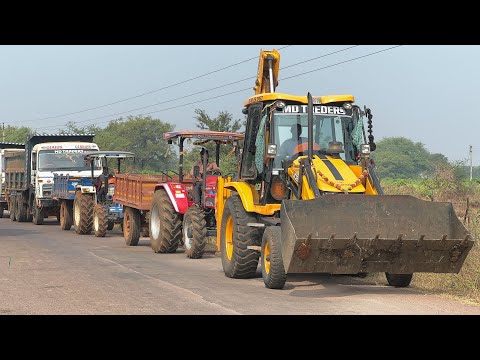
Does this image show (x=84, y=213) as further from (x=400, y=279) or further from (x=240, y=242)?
(x=400, y=279)

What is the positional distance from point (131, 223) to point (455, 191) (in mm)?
24386

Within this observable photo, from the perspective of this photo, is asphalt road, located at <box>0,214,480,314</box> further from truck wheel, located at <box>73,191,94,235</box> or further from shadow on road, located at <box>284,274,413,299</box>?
truck wheel, located at <box>73,191,94,235</box>

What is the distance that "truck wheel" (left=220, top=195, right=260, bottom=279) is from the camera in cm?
1390

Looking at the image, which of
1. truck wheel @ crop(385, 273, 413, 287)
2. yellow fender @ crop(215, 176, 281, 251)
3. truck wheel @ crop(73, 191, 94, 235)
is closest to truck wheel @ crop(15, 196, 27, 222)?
truck wheel @ crop(73, 191, 94, 235)

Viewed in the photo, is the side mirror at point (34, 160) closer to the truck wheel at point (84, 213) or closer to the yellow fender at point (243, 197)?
the truck wheel at point (84, 213)

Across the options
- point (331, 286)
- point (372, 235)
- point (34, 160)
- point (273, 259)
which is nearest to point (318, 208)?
point (372, 235)

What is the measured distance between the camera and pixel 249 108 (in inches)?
586

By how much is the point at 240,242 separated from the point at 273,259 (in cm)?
156

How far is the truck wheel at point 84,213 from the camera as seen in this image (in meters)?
26.2

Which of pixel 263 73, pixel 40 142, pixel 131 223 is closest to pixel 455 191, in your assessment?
pixel 40 142

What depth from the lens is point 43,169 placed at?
30438 millimetres

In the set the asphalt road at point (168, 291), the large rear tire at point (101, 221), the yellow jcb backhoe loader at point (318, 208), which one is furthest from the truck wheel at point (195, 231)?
the large rear tire at point (101, 221)

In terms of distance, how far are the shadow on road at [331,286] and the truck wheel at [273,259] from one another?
30cm

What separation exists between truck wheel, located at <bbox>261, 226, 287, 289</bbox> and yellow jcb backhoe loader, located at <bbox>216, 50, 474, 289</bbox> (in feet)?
0.05
